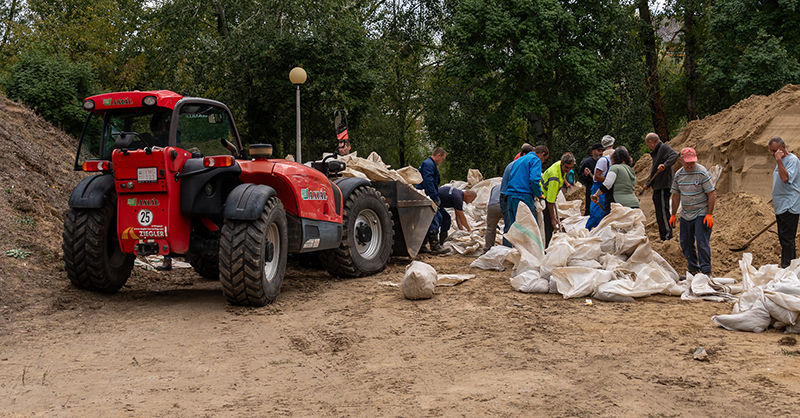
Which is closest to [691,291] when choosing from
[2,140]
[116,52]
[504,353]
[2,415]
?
[504,353]

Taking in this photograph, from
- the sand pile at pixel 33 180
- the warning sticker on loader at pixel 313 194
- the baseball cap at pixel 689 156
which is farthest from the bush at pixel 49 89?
the baseball cap at pixel 689 156

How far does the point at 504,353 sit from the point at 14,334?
4.10m

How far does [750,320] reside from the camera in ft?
18.4

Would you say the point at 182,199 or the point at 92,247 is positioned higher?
the point at 182,199

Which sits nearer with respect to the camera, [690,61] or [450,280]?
[450,280]

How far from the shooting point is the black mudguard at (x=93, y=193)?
6.56 m

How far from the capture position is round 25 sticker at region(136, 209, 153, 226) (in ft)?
20.7

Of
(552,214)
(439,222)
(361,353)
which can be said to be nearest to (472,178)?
(439,222)

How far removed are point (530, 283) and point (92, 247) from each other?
186 inches

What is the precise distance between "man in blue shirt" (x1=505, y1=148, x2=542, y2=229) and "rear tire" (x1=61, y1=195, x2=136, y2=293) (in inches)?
212

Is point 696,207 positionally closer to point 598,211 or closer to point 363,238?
point 598,211

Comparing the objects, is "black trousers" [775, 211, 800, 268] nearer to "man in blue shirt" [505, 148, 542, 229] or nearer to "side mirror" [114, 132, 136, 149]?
"man in blue shirt" [505, 148, 542, 229]

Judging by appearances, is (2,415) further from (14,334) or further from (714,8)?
(714,8)

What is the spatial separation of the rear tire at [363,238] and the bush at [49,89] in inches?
407
